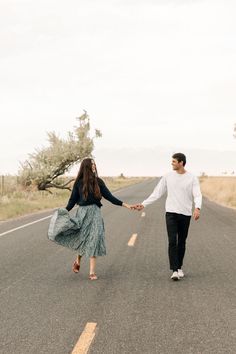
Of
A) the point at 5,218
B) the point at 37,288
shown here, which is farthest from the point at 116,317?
the point at 5,218

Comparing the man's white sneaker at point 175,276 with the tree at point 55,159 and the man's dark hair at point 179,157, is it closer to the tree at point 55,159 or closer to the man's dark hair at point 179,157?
the man's dark hair at point 179,157

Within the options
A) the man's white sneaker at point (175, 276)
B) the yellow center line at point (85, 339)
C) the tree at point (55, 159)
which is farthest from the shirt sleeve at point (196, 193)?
the tree at point (55, 159)

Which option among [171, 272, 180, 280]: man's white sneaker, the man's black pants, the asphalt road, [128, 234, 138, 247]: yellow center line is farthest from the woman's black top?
[128, 234, 138, 247]: yellow center line

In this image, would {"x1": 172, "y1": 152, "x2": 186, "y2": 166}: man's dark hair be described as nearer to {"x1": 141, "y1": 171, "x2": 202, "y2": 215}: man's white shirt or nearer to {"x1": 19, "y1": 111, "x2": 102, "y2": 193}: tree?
{"x1": 141, "y1": 171, "x2": 202, "y2": 215}: man's white shirt

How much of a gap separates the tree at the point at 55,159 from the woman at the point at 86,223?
25.8 m

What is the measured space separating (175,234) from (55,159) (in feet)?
87.7

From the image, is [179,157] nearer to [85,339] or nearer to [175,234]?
[175,234]

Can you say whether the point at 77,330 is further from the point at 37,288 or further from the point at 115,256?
the point at 115,256

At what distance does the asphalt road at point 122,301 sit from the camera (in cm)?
479

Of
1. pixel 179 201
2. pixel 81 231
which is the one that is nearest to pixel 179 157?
pixel 179 201

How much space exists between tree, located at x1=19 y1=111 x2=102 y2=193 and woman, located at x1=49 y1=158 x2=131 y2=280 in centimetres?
2585

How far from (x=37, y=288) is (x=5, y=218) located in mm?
12251

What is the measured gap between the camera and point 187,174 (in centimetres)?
802

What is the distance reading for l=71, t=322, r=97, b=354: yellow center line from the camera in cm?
453
